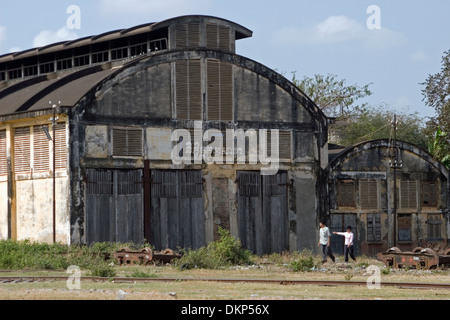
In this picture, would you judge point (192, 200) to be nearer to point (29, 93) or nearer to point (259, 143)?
point (259, 143)

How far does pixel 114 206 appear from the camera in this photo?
35.2m

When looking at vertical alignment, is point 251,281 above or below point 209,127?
below

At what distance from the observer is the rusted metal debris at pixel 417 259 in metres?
28.2

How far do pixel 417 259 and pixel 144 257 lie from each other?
8548 millimetres

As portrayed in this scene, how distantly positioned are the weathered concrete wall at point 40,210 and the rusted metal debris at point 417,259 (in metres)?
11.8

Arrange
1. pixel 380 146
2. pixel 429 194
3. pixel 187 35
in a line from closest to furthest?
1. pixel 187 35
2. pixel 380 146
3. pixel 429 194

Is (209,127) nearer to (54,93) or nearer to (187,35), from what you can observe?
(187,35)

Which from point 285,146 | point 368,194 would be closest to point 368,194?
point 368,194

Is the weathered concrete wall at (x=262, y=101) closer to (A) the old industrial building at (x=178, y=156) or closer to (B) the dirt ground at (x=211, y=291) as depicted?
(A) the old industrial building at (x=178, y=156)

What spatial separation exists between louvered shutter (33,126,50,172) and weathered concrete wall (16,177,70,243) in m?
0.54

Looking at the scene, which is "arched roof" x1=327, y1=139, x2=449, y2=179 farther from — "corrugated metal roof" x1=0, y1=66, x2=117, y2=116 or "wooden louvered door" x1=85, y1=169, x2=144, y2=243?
"corrugated metal roof" x1=0, y1=66, x2=117, y2=116

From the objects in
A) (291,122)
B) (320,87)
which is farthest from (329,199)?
(320,87)

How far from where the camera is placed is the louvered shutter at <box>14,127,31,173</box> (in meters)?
36.4

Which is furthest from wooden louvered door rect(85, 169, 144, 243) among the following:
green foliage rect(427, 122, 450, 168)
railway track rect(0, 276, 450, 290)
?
green foliage rect(427, 122, 450, 168)
